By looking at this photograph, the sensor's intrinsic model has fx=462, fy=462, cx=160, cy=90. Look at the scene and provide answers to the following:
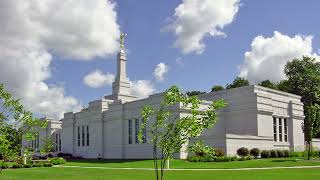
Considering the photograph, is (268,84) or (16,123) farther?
(268,84)

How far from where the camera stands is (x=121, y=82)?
70875 millimetres

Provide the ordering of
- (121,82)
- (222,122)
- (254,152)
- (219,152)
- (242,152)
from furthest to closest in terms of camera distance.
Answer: (121,82) → (222,122) → (254,152) → (242,152) → (219,152)

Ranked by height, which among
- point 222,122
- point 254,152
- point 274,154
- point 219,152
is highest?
point 222,122

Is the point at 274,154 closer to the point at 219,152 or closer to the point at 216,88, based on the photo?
the point at 219,152

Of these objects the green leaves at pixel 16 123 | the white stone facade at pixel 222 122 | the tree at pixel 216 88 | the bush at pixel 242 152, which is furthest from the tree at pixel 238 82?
the green leaves at pixel 16 123

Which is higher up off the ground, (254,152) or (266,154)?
(254,152)

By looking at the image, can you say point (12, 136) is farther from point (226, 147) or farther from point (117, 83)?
point (117, 83)

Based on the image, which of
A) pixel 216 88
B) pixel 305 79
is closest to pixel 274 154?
pixel 305 79

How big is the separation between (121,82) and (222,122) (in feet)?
59.4

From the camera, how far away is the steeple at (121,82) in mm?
70750

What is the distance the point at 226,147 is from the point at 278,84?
34.7 meters

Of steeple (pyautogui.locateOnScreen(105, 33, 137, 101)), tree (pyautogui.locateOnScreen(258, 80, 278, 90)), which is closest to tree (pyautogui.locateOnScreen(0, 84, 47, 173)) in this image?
steeple (pyautogui.locateOnScreen(105, 33, 137, 101))

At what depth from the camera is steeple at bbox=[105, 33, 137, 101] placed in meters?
70.8

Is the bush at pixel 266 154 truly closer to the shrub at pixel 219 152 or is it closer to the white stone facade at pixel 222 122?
the white stone facade at pixel 222 122
